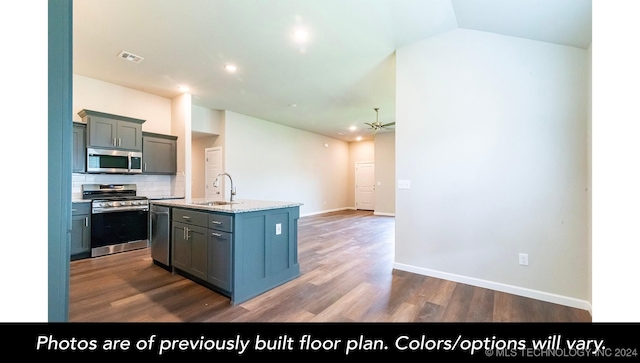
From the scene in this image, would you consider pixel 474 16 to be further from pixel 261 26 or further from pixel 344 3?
pixel 261 26

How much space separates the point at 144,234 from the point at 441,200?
4689 mm

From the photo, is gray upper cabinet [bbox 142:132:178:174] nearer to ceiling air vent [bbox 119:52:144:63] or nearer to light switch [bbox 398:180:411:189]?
ceiling air vent [bbox 119:52:144:63]

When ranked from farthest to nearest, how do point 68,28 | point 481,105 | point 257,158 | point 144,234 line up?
point 257,158 < point 144,234 < point 481,105 < point 68,28

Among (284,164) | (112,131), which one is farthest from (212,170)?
(112,131)

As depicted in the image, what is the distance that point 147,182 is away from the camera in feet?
16.0

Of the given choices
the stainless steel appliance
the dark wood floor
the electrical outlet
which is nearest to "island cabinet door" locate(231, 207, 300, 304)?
the dark wood floor

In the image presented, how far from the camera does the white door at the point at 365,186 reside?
396 inches

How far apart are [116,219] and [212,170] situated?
8.58 ft

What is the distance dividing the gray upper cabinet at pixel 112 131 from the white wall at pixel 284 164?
1909 mm

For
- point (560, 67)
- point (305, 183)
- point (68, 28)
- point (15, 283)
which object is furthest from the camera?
point (305, 183)

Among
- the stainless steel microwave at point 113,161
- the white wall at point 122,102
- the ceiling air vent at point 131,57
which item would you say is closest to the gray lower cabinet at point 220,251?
the ceiling air vent at point 131,57

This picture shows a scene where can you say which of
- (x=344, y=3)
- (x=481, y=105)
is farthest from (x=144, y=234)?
(x=481, y=105)

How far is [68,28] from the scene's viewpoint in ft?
3.58

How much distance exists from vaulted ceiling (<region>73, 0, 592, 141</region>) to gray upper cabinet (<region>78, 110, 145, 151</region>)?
68cm
